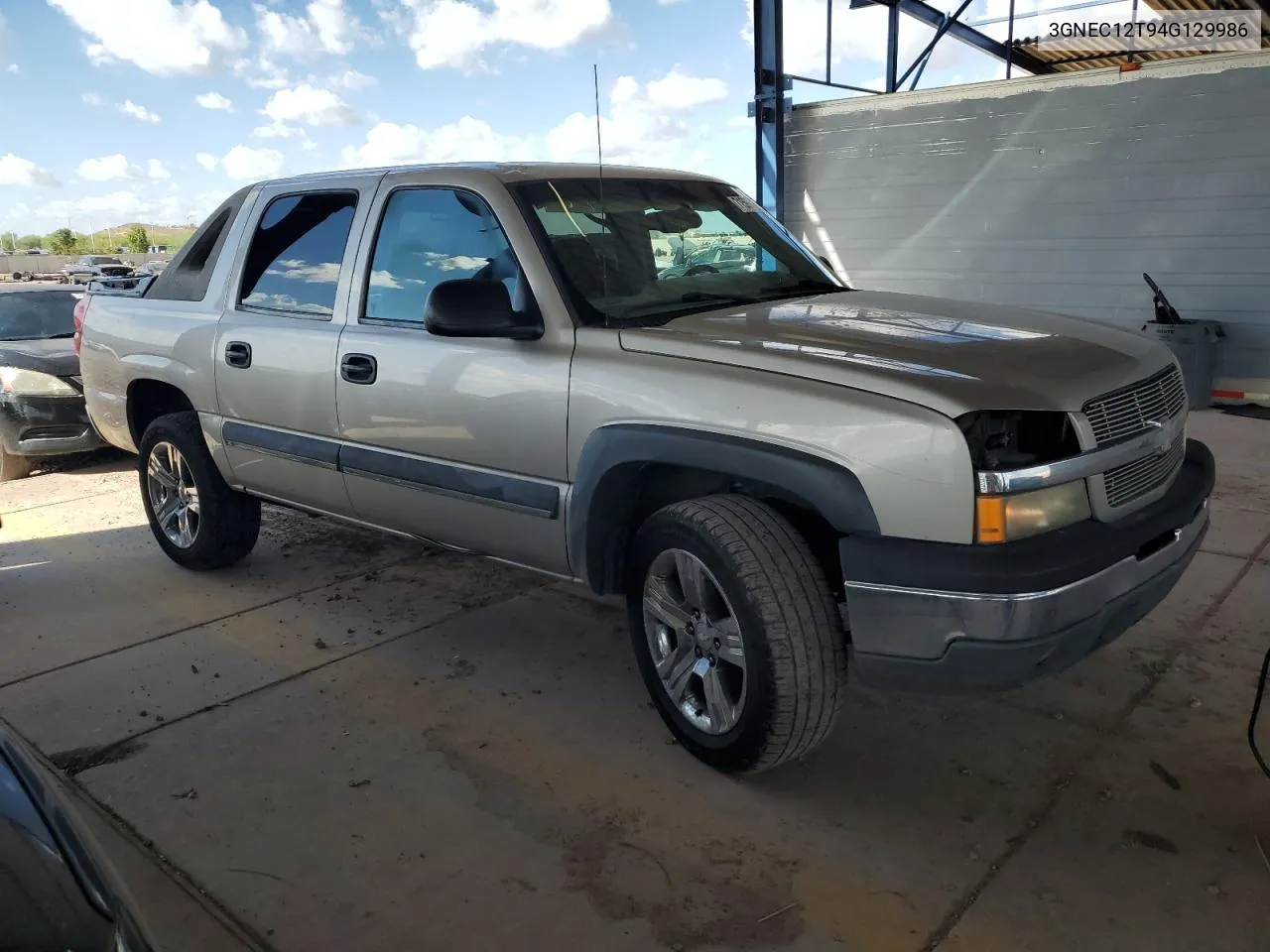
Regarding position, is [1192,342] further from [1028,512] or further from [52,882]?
[52,882]

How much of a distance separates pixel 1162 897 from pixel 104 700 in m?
3.51

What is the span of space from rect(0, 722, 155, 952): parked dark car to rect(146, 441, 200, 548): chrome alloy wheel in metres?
3.32

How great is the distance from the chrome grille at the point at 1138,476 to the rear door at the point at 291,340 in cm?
280

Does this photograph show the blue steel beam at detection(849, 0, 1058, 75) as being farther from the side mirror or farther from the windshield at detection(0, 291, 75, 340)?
the side mirror

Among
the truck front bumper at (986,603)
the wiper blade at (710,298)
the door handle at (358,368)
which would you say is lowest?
the truck front bumper at (986,603)

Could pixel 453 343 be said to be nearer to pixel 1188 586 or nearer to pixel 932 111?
pixel 1188 586

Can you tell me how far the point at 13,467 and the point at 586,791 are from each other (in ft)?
21.4

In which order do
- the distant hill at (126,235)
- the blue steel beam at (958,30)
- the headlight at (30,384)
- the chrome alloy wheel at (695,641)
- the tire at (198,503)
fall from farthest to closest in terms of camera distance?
the distant hill at (126,235)
the blue steel beam at (958,30)
the headlight at (30,384)
the tire at (198,503)
the chrome alloy wheel at (695,641)

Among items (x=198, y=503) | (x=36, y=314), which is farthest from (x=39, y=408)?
(x=198, y=503)

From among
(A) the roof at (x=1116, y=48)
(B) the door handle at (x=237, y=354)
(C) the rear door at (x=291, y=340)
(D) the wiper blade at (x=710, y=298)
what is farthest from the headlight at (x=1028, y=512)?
(A) the roof at (x=1116, y=48)

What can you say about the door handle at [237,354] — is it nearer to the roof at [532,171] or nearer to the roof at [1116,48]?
the roof at [532,171]

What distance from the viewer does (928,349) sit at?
2807 mm

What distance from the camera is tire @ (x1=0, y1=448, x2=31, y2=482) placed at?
746 centimetres

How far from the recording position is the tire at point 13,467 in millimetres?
7457
